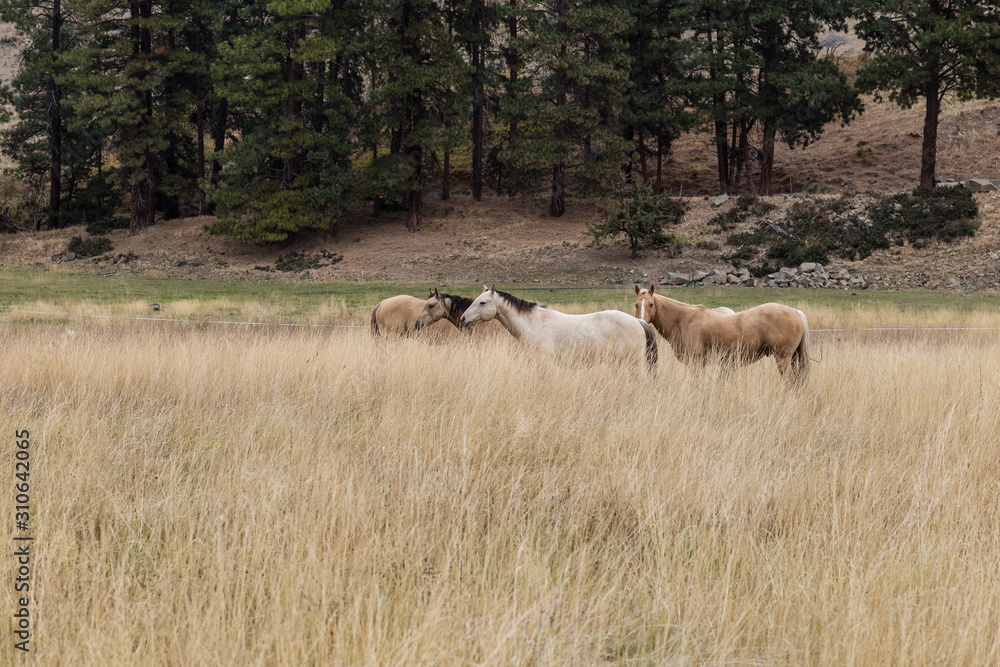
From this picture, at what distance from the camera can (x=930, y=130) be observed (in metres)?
32.3

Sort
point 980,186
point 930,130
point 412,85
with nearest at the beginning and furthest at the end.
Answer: point 930,130 < point 980,186 < point 412,85

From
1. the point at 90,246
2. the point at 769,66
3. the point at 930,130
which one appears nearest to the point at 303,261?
the point at 90,246

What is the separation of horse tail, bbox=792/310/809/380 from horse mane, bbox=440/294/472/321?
4.74 metres

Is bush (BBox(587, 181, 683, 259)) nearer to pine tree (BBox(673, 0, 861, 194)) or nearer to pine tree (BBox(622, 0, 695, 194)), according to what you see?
pine tree (BBox(622, 0, 695, 194))

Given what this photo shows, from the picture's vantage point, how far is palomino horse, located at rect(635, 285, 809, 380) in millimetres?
8516

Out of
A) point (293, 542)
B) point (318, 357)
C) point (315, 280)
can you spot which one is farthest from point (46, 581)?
point (315, 280)

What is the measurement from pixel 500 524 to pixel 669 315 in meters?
6.38

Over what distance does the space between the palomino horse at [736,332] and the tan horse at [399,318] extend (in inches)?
145

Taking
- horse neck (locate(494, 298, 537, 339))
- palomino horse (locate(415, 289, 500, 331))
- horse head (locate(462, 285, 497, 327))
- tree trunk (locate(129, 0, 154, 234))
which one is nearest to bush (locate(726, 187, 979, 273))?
palomino horse (locate(415, 289, 500, 331))

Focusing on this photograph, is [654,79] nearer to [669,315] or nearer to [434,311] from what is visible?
[434,311]

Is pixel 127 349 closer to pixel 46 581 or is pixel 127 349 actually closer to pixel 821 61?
pixel 46 581

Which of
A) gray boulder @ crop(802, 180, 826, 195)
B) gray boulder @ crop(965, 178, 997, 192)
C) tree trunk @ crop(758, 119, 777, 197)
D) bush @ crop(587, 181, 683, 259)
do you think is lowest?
bush @ crop(587, 181, 683, 259)

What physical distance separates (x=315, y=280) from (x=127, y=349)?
24.4 meters

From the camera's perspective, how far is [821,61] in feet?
113
